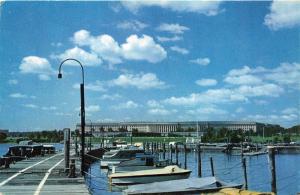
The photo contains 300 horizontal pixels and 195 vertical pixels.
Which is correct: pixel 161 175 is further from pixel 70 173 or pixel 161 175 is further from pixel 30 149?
pixel 30 149

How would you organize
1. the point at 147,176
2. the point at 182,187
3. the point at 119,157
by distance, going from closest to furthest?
1. the point at 182,187
2. the point at 147,176
3. the point at 119,157

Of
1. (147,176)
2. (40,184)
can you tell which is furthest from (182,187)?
(147,176)

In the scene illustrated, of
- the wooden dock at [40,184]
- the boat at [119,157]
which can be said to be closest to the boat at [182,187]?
the wooden dock at [40,184]

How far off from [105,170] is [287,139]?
407 feet

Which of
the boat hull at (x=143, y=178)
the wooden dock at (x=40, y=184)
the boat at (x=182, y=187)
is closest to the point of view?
the wooden dock at (x=40, y=184)

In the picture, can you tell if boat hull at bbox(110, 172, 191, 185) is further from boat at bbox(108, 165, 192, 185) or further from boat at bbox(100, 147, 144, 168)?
boat at bbox(100, 147, 144, 168)

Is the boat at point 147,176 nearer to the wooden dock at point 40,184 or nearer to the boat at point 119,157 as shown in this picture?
the wooden dock at point 40,184

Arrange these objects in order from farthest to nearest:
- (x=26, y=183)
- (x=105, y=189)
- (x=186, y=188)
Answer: (x=105, y=189) → (x=26, y=183) → (x=186, y=188)

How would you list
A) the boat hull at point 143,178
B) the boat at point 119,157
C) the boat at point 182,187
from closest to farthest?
the boat at point 182,187, the boat hull at point 143,178, the boat at point 119,157

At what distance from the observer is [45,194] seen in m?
23.1

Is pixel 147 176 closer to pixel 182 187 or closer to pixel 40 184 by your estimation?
pixel 40 184

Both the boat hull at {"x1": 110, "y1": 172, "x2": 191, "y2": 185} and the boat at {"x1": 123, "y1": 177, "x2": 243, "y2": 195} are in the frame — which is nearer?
the boat at {"x1": 123, "y1": 177, "x2": 243, "y2": 195}

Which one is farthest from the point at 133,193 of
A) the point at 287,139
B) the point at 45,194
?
the point at 287,139

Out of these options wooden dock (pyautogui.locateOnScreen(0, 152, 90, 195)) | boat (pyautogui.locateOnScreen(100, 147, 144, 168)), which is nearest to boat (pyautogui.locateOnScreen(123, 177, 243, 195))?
wooden dock (pyautogui.locateOnScreen(0, 152, 90, 195))
